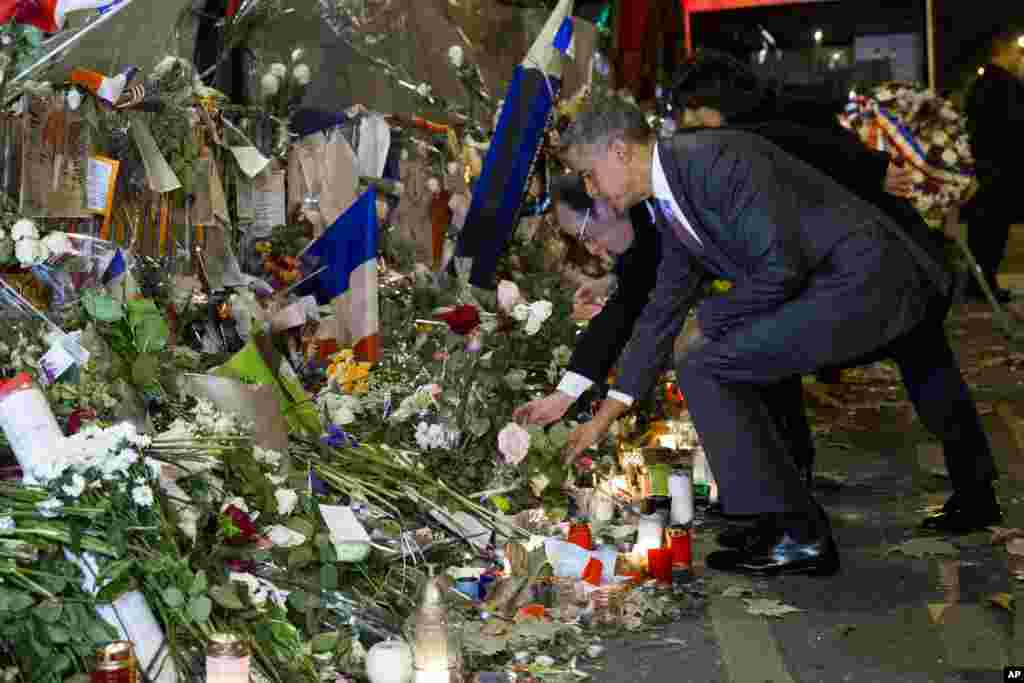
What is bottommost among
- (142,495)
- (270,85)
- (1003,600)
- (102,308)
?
(1003,600)

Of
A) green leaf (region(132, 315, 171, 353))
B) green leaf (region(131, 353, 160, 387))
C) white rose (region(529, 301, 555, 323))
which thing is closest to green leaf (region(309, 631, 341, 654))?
green leaf (region(131, 353, 160, 387))

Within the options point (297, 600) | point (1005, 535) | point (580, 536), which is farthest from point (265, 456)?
point (1005, 535)

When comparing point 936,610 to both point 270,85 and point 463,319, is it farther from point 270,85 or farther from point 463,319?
point 270,85

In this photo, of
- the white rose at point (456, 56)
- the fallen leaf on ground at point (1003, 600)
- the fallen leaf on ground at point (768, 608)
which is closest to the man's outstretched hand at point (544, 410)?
the fallen leaf on ground at point (768, 608)

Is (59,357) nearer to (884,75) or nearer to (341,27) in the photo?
(341,27)

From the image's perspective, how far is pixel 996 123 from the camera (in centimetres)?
1092

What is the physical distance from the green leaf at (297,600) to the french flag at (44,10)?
204cm

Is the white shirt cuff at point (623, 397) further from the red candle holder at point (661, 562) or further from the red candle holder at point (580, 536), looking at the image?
the red candle holder at point (661, 562)

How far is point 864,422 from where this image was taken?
673 cm

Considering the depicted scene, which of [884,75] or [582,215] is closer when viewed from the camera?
[582,215]

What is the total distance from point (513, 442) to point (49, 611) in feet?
6.04

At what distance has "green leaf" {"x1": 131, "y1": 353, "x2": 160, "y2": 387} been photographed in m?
3.60

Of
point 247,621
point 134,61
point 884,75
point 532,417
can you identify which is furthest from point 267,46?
point 884,75

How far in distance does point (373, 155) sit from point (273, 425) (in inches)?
87.0
